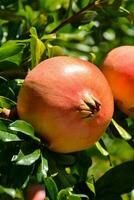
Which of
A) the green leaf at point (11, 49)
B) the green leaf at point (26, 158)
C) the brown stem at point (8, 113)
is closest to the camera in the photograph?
the green leaf at point (26, 158)

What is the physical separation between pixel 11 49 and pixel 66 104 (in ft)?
0.90

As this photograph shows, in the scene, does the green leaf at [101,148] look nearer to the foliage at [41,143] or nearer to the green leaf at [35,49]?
the foliage at [41,143]

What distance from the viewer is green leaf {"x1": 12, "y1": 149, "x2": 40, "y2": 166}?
1077mm

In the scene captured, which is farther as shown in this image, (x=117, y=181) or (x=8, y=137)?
(x=117, y=181)

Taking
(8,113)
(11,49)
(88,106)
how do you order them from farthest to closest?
(11,49) → (8,113) → (88,106)

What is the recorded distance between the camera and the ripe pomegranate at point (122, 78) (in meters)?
1.25

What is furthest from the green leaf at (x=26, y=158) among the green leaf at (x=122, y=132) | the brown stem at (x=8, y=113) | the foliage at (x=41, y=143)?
the green leaf at (x=122, y=132)

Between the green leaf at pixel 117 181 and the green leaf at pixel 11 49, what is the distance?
39 cm

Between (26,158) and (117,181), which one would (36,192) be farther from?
(117,181)

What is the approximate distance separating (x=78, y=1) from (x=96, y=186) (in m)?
0.70

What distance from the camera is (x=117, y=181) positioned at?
1.38 m

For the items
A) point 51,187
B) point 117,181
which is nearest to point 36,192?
point 51,187

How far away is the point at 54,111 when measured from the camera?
1077 mm

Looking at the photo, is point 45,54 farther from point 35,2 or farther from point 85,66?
point 35,2
